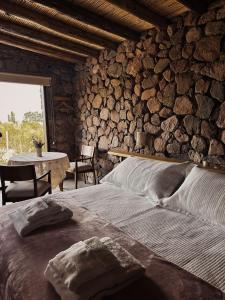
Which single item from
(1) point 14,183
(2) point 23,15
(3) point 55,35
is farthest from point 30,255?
(3) point 55,35

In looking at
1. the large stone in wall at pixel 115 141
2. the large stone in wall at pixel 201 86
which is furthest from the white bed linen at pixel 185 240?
the large stone in wall at pixel 115 141

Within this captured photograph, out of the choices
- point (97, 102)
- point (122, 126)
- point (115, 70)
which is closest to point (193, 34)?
point (115, 70)

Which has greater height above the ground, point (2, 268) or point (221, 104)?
point (221, 104)

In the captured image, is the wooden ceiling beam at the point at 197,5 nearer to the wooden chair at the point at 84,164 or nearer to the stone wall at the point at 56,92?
the wooden chair at the point at 84,164

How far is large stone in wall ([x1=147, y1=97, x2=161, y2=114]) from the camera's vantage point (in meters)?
3.11

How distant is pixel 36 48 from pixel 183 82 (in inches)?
99.4

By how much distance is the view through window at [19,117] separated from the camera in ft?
13.9

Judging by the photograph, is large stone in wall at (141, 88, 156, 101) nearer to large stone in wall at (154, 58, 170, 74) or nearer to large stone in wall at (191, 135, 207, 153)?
large stone in wall at (154, 58, 170, 74)

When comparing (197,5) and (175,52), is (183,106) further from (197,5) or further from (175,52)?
(197,5)

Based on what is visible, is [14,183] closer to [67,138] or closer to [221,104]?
[67,138]

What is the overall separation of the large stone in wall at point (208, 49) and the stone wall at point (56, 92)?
2.86 m

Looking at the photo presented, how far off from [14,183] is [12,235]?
1650mm

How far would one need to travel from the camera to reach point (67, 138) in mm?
4926

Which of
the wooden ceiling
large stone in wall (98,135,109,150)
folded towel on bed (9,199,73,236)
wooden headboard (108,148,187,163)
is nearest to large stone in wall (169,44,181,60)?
the wooden ceiling
